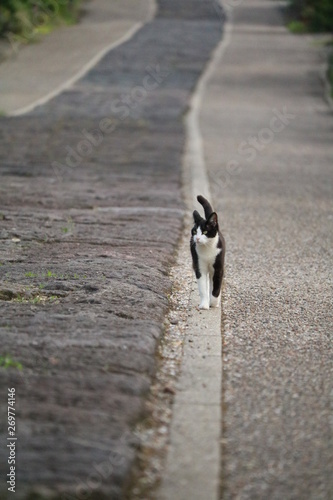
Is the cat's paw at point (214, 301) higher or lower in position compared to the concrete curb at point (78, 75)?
higher

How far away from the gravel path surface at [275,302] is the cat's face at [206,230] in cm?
54

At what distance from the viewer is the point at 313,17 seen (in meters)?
40.4

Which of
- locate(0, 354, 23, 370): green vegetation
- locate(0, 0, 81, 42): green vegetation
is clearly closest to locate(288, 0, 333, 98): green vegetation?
locate(0, 0, 81, 42): green vegetation

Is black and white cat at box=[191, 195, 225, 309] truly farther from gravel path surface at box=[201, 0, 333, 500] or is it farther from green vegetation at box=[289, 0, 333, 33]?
green vegetation at box=[289, 0, 333, 33]

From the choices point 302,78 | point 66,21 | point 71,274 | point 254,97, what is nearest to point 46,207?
point 71,274

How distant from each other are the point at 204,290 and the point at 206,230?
1.47ft

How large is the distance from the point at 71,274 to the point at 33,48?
2745cm

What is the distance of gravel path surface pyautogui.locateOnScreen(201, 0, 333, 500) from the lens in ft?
13.3

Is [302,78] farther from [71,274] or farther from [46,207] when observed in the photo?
[71,274]

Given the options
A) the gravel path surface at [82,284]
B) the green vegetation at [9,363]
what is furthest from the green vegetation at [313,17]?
the green vegetation at [9,363]

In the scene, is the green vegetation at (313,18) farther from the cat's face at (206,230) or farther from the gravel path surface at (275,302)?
the cat's face at (206,230)

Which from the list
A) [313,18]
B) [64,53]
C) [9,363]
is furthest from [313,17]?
[9,363]

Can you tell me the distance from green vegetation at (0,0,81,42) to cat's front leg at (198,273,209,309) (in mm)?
26467

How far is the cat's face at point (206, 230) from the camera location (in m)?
6.20
